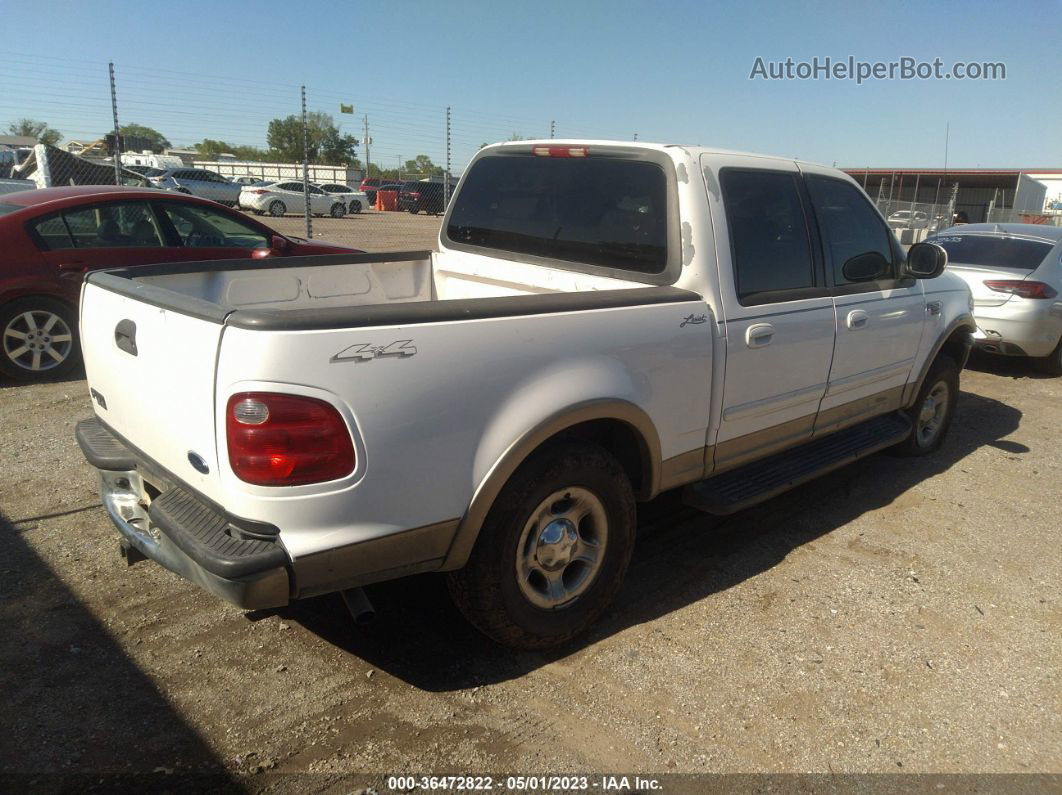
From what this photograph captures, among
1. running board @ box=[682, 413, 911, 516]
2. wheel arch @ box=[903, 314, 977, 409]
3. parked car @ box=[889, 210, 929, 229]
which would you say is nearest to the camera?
running board @ box=[682, 413, 911, 516]

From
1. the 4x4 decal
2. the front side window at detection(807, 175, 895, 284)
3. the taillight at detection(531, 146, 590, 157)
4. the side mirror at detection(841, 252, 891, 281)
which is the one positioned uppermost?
the taillight at detection(531, 146, 590, 157)

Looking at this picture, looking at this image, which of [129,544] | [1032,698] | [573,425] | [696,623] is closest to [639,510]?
[696,623]

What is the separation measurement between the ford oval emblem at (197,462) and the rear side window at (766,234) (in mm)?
2322

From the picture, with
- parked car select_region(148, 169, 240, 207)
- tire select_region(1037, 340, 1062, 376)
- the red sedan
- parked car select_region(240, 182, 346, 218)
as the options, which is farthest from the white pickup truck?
parked car select_region(148, 169, 240, 207)

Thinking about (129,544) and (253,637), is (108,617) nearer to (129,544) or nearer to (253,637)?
(129,544)

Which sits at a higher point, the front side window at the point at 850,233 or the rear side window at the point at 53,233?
the front side window at the point at 850,233

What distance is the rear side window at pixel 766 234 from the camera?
11.6 ft

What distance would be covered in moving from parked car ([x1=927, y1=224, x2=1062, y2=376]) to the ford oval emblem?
7741 millimetres

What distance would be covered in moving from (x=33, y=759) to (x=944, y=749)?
9.84 ft

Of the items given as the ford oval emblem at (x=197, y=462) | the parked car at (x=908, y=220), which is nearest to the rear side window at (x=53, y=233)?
the ford oval emblem at (x=197, y=462)

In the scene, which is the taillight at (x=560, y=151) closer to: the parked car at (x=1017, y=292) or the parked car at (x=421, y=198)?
the parked car at (x=1017, y=292)

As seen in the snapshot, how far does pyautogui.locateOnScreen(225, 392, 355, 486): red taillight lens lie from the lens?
222 cm

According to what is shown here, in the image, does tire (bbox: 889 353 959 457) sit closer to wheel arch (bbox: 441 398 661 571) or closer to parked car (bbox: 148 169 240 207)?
wheel arch (bbox: 441 398 661 571)

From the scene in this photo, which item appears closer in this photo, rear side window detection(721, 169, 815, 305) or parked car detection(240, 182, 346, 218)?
rear side window detection(721, 169, 815, 305)
